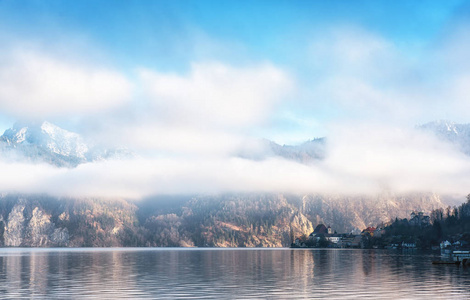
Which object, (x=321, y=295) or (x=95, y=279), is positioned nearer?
(x=321, y=295)

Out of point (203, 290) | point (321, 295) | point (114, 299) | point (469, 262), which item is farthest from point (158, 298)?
point (469, 262)

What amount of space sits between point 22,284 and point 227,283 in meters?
40.5

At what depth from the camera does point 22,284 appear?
3898 inches

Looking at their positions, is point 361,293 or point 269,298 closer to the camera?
point 269,298

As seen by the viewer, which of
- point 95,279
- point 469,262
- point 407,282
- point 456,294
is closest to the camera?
point 456,294

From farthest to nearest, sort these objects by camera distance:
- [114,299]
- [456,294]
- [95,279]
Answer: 1. [95,279]
2. [456,294]
3. [114,299]

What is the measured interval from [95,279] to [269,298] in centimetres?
4955

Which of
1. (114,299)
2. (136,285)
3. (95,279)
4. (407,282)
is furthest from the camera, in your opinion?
(95,279)

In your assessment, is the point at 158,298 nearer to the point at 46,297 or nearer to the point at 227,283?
the point at 46,297

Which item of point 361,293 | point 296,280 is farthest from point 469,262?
point 361,293

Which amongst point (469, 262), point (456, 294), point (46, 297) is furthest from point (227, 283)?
point (469, 262)

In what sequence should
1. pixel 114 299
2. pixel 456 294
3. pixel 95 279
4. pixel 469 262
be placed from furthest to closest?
pixel 469 262, pixel 95 279, pixel 456 294, pixel 114 299

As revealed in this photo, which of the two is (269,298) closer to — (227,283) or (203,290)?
(203,290)

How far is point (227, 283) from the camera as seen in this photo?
102 m
